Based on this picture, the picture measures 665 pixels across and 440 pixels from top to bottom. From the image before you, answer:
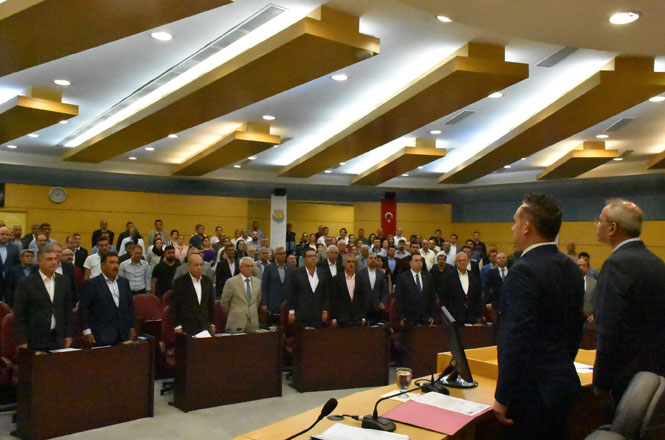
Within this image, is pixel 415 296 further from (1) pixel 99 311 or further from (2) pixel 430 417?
(2) pixel 430 417

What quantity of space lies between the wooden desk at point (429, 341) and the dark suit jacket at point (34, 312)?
375 centimetres

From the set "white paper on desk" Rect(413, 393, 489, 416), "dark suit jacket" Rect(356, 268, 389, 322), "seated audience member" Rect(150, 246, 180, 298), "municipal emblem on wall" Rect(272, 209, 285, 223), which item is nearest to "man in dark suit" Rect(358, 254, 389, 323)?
"dark suit jacket" Rect(356, 268, 389, 322)

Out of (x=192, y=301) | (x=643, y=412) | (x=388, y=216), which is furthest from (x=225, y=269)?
(x=388, y=216)

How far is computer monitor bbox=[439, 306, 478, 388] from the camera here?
2.87m

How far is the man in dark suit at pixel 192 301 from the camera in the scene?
5730 mm

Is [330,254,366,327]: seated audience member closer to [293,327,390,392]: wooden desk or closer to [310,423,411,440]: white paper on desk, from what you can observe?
[293,327,390,392]: wooden desk

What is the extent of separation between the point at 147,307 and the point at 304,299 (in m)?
1.84

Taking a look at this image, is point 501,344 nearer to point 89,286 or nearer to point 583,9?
point 583,9

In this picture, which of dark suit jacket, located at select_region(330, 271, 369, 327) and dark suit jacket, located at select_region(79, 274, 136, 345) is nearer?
dark suit jacket, located at select_region(79, 274, 136, 345)

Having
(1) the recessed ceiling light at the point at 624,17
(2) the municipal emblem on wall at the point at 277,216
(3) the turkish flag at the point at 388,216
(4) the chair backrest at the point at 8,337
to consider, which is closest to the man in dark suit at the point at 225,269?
(4) the chair backrest at the point at 8,337

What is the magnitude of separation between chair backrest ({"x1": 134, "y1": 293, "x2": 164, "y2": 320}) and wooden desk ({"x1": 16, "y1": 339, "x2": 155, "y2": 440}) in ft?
5.61

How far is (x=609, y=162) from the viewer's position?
44.5 feet

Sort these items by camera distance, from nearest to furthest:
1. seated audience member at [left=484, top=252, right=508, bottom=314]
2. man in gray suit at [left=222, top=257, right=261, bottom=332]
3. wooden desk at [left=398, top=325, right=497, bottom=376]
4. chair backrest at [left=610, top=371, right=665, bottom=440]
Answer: chair backrest at [left=610, top=371, right=665, bottom=440]
man in gray suit at [left=222, top=257, right=261, bottom=332]
wooden desk at [left=398, top=325, right=497, bottom=376]
seated audience member at [left=484, top=252, right=508, bottom=314]

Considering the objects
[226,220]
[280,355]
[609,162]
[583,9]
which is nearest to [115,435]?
[280,355]
